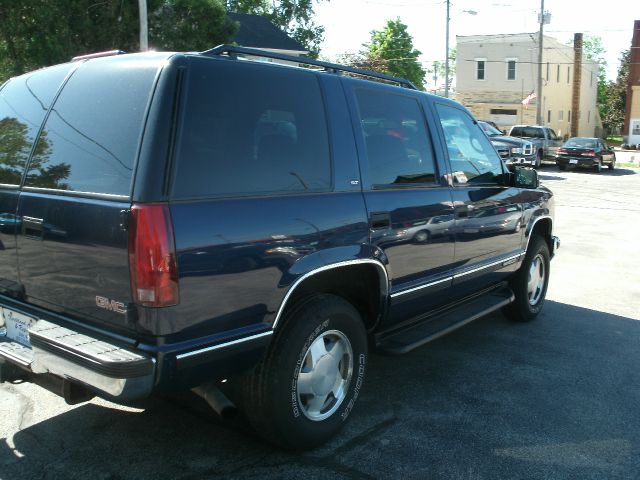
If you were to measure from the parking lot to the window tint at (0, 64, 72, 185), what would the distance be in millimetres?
1485

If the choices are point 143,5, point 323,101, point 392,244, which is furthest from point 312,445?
point 143,5

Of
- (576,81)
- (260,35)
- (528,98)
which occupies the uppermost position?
(260,35)

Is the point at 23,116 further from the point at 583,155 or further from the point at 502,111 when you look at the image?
the point at 502,111

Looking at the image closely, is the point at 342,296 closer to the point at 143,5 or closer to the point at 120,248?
the point at 120,248

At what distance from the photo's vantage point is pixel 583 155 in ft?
88.8

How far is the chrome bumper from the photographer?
2.59 metres

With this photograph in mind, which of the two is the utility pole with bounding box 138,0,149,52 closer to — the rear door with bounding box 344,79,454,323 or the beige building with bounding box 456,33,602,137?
the rear door with bounding box 344,79,454,323

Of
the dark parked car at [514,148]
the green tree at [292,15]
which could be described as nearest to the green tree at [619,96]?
the green tree at [292,15]

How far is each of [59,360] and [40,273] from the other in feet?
1.73

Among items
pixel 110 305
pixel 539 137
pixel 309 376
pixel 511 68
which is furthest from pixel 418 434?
pixel 511 68

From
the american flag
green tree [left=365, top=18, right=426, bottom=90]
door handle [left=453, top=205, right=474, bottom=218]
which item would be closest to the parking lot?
door handle [left=453, top=205, right=474, bottom=218]

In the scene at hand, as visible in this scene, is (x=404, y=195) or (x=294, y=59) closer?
(x=294, y=59)

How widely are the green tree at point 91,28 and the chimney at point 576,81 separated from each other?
134ft

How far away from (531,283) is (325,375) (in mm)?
3293
